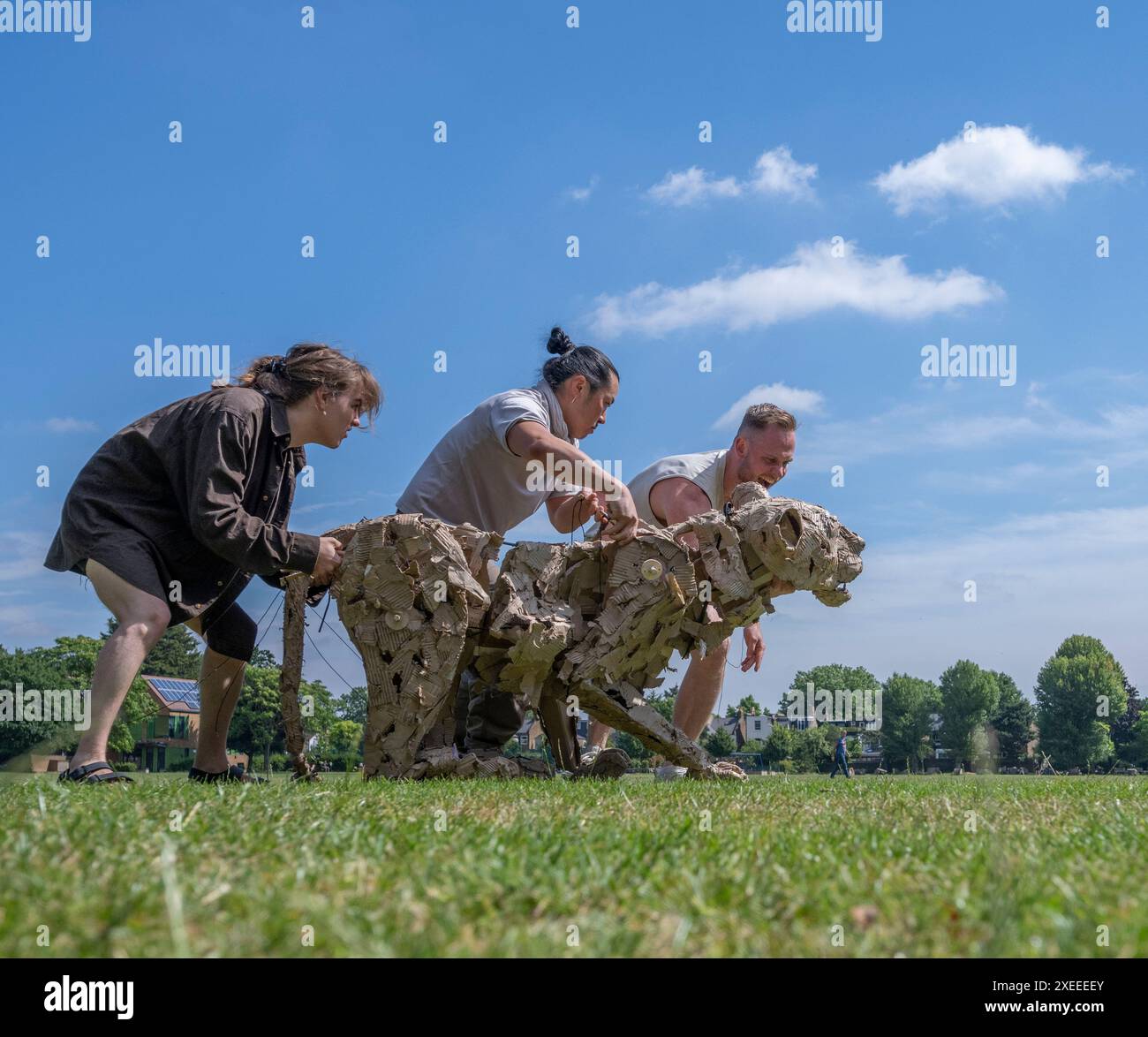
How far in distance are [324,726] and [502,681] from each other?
54820mm

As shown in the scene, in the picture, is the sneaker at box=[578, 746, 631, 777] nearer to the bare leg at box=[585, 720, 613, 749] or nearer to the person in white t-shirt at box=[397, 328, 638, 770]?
the person in white t-shirt at box=[397, 328, 638, 770]

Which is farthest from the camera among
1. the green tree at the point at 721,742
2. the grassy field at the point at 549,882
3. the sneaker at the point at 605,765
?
the green tree at the point at 721,742

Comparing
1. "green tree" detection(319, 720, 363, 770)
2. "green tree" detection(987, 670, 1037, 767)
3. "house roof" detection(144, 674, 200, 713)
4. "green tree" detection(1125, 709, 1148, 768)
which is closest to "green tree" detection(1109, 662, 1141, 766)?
"green tree" detection(1125, 709, 1148, 768)

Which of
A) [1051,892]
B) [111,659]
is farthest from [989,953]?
[111,659]

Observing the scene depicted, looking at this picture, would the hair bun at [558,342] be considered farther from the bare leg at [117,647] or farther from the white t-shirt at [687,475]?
the bare leg at [117,647]

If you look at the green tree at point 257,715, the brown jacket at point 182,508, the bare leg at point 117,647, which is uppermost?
the brown jacket at point 182,508

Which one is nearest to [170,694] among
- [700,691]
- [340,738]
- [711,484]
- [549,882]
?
[340,738]

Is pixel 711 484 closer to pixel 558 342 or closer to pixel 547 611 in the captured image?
pixel 558 342

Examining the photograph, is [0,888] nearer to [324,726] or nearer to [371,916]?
[371,916]

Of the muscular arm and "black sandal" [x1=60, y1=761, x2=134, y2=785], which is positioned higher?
the muscular arm

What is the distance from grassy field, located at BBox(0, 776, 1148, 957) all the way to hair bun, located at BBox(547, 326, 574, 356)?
415 centimetres

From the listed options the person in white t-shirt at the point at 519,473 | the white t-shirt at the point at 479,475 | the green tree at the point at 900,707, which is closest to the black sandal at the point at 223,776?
the person in white t-shirt at the point at 519,473

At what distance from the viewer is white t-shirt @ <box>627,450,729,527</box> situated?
7754 mm

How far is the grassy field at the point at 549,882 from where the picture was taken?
168cm
